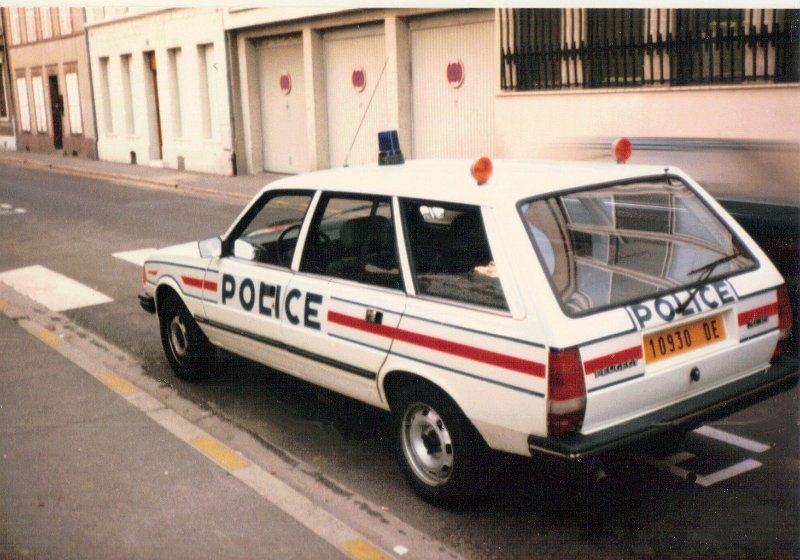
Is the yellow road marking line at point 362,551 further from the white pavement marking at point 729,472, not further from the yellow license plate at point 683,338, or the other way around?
the white pavement marking at point 729,472

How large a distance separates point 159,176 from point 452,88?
32.4 ft

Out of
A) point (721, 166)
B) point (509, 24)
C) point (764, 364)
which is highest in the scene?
point (509, 24)

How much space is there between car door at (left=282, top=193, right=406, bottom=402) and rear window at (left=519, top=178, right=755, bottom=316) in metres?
0.82

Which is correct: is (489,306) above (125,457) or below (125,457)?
above

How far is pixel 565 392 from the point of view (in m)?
3.70

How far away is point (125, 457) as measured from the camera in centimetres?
521

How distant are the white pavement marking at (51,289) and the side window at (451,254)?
5.80 m

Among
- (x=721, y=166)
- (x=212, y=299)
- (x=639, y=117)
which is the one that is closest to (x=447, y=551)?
(x=212, y=299)

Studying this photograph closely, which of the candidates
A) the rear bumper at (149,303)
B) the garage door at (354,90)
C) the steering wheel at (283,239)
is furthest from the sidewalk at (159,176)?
the steering wheel at (283,239)

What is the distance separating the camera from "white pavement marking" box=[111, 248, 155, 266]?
11.5m

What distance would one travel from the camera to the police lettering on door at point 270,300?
16.3 ft

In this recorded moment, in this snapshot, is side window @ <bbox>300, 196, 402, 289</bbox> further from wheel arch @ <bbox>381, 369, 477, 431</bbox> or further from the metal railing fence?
the metal railing fence

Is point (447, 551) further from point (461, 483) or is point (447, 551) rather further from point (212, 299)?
point (212, 299)

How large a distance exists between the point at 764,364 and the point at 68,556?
11.3 feet
